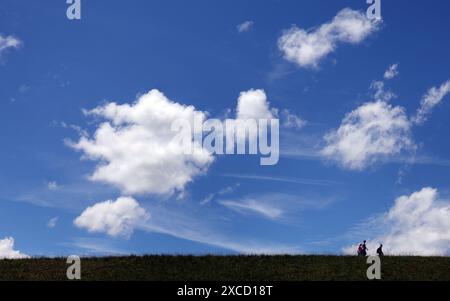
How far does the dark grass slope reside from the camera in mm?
45688

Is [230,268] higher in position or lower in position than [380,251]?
lower

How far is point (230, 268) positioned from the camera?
47.7 m

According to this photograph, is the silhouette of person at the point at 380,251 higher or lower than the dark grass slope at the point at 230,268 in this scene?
Result: higher

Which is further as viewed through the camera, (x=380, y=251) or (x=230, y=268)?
(x=380, y=251)

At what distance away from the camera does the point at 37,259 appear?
165ft

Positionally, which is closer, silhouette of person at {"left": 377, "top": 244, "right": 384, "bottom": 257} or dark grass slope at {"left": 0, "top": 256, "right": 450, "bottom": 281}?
dark grass slope at {"left": 0, "top": 256, "right": 450, "bottom": 281}

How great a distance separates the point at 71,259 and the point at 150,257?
5.77m

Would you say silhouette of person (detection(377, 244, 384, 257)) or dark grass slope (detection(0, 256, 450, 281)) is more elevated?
silhouette of person (detection(377, 244, 384, 257))

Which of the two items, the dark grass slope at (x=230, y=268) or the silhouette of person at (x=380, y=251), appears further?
the silhouette of person at (x=380, y=251)

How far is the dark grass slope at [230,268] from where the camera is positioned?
45688 mm
